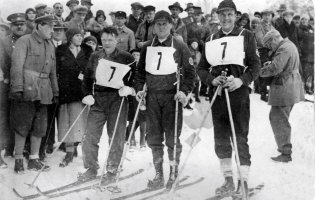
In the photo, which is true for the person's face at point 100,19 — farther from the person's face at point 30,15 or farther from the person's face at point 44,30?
the person's face at point 44,30

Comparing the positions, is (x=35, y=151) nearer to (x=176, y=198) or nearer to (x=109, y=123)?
(x=109, y=123)

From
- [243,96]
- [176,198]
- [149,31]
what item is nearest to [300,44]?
[149,31]

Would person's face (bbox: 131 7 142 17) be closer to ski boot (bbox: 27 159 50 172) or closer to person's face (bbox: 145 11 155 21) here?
person's face (bbox: 145 11 155 21)

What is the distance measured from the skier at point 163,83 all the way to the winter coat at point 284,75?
1.79 meters

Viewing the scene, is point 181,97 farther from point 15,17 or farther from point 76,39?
point 15,17

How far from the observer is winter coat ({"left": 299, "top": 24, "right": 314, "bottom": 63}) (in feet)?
Answer: 34.8

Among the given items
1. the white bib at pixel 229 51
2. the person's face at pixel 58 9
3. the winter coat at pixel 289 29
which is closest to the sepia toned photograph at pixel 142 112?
the white bib at pixel 229 51

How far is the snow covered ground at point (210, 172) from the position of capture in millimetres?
4457

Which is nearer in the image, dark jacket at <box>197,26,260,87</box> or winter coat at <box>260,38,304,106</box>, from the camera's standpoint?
dark jacket at <box>197,26,260,87</box>

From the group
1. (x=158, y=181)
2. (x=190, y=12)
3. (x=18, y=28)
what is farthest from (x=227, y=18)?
(x=190, y=12)

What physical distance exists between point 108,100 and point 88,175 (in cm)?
102

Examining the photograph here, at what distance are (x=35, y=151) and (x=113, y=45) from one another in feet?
6.14

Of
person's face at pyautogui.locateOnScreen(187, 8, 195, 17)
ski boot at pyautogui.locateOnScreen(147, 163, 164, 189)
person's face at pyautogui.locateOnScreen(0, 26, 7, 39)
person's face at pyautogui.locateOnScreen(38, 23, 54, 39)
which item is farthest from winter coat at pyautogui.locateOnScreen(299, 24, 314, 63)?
person's face at pyautogui.locateOnScreen(0, 26, 7, 39)

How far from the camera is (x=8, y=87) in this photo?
538 cm
